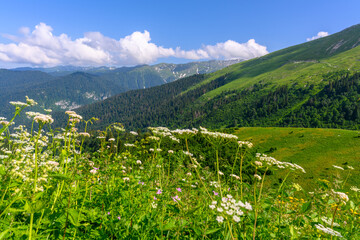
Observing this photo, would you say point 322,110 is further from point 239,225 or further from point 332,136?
point 239,225

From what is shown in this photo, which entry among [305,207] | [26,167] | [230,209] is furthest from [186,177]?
[26,167]

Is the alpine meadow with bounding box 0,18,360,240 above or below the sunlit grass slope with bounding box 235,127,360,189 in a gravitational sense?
above

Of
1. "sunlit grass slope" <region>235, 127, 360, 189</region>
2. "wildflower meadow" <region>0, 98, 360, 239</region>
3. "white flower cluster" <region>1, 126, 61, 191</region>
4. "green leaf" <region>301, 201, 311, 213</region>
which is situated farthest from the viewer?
"sunlit grass slope" <region>235, 127, 360, 189</region>

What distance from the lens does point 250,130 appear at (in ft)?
291

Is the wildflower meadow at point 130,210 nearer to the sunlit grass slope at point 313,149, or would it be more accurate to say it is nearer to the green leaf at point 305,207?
the green leaf at point 305,207

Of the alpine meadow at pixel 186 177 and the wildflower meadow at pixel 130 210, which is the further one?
the alpine meadow at pixel 186 177

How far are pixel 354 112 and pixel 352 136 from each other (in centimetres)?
12096

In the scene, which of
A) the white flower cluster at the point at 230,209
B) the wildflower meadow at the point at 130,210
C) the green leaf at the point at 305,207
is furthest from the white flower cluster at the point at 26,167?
the green leaf at the point at 305,207

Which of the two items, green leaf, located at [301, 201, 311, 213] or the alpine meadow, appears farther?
the alpine meadow

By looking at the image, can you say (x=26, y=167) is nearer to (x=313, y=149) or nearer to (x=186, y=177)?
(x=186, y=177)

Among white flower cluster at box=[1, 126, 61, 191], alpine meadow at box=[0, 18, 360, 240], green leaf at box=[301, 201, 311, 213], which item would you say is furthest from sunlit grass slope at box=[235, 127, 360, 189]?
white flower cluster at box=[1, 126, 61, 191]

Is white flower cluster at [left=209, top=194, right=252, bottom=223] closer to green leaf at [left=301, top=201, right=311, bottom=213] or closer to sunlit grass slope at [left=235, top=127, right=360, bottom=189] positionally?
green leaf at [left=301, top=201, right=311, bottom=213]

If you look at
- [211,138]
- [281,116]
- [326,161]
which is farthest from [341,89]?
[211,138]

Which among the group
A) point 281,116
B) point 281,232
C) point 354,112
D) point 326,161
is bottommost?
point 281,116
